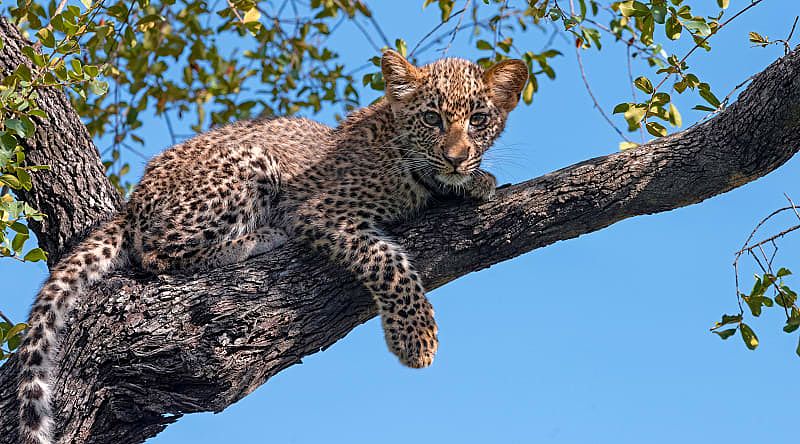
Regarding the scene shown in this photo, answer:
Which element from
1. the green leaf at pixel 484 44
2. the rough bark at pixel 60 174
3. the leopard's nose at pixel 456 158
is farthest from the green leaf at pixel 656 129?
the rough bark at pixel 60 174

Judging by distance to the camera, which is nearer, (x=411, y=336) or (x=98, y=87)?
(x=98, y=87)

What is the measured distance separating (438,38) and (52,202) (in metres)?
3.25

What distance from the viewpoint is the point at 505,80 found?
22.2ft

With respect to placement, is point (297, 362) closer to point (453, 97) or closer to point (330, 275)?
point (330, 275)

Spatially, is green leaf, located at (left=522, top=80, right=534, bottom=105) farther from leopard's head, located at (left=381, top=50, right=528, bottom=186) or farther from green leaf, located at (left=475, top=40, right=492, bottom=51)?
leopard's head, located at (left=381, top=50, right=528, bottom=186)

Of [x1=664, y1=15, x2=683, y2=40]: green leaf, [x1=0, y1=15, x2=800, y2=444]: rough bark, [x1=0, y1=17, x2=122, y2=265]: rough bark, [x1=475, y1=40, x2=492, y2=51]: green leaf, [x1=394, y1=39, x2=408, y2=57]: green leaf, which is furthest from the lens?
[x1=475, y1=40, x2=492, y2=51]: green leaf

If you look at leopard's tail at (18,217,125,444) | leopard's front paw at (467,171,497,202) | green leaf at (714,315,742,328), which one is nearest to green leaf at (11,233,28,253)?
leopard's tail at (18,217,125,444)

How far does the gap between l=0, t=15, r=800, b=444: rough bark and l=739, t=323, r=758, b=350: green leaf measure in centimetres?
83

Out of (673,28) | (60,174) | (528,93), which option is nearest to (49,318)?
(60,174)

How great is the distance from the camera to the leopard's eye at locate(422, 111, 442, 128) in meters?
6.54

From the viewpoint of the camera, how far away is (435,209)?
648 centimetres

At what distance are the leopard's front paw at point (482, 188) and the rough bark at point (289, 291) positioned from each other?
0.22ft

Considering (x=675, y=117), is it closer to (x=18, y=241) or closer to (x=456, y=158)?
(x=456, y=158)

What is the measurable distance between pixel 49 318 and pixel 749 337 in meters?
4.04
